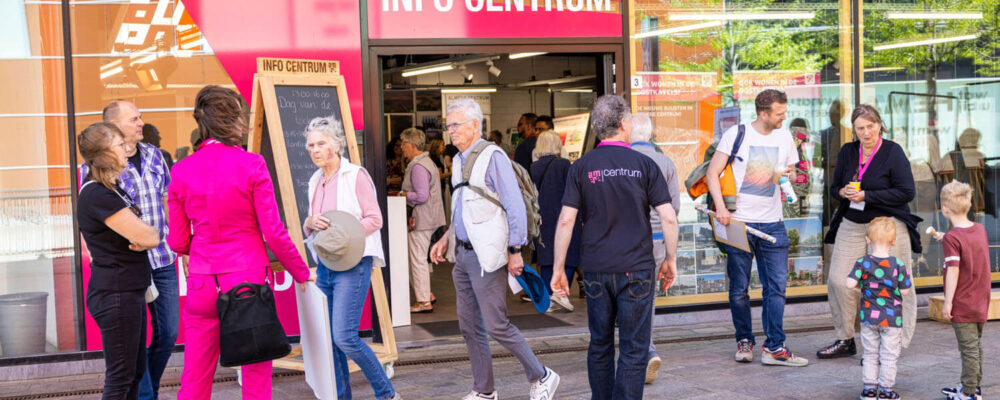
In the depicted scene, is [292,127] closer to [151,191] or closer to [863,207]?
[151,191]

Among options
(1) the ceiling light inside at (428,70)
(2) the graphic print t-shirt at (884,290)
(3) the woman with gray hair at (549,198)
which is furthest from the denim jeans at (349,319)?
(1) the ceiling light inside at (428,70)

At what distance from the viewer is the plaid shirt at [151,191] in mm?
4953

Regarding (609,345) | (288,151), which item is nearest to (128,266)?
(288,151)

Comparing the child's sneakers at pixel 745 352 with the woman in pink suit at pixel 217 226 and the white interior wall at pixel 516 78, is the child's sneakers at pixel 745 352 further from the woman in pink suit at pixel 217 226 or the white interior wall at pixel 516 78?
the white interior wall at pixel 516 78

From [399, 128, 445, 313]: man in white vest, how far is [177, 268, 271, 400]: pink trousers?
178 inches

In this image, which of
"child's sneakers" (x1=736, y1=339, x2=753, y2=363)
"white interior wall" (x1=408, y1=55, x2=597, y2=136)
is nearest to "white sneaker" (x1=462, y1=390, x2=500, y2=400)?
"child's sneakers" (x1=736, y1=339, x2=753, y2=363)

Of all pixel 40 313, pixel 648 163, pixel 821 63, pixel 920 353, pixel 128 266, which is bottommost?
pixel 920 353

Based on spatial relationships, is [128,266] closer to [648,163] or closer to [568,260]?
[648,163]

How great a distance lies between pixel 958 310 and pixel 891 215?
1.08 m

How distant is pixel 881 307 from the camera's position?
17.2ft

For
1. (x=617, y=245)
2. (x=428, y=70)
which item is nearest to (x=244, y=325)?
(x=617, y=245)

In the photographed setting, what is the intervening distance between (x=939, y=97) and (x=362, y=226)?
231 inches

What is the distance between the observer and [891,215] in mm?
6188

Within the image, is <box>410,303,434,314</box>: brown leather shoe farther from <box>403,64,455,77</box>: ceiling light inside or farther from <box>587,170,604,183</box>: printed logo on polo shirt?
<box>403,64,455,77</box>: ceiling light inside
